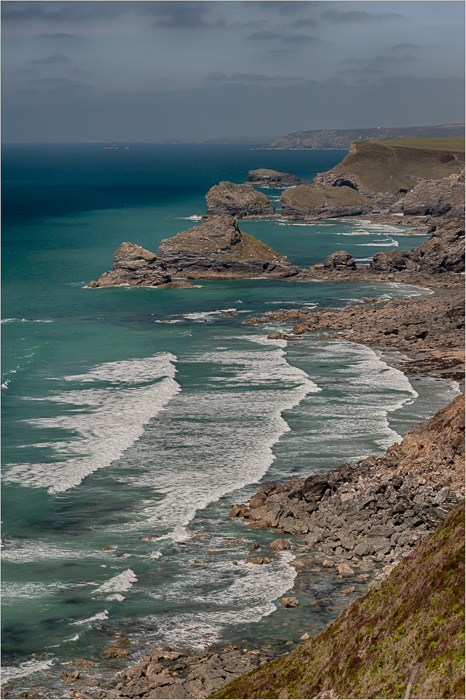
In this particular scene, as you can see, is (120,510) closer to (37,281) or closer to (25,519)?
(25,519)

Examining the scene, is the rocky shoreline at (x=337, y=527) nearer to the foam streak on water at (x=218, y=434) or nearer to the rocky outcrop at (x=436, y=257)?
the foam streak on water at (x=218, y=434)

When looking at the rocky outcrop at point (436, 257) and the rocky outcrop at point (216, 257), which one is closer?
the rocky outcrop at point (436, 257)

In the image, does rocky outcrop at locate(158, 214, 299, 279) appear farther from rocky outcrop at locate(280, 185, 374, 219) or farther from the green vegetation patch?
the green vegetation patch

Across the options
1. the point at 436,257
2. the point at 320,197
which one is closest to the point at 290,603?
the point at 436,257

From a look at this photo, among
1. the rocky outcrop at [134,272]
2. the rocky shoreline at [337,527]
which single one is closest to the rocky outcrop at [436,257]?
the rocky outcrop at [134,272]

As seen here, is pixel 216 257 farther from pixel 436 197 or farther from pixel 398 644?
pixel 398 644

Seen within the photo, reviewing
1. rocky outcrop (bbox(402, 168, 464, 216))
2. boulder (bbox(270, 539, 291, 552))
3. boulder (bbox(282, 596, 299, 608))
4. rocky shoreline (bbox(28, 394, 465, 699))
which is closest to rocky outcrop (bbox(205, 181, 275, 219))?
rocky outcrop (bbox(402, 168, 464, 216))
